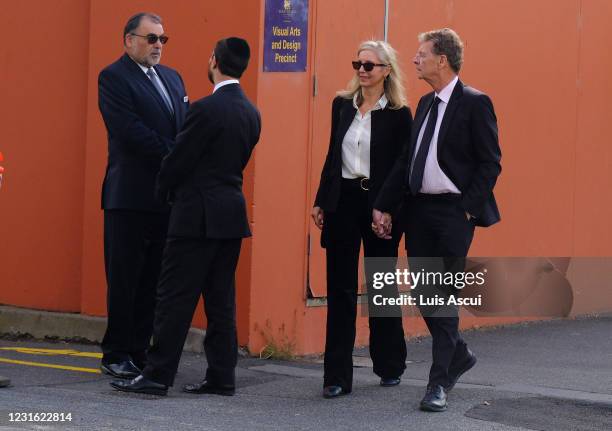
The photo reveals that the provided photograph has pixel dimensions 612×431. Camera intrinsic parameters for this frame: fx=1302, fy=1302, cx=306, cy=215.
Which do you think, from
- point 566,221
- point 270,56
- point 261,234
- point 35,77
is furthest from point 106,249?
point 566,221

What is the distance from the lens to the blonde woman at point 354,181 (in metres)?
7.20

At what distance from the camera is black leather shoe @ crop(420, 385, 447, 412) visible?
263 inches

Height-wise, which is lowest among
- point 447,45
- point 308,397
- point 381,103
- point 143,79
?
point 308,397

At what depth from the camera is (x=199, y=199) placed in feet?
22.9

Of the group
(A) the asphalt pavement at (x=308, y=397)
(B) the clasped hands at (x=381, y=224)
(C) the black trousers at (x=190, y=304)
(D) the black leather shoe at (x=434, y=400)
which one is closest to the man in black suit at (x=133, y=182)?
(A) the asphalt pavement at (x=308, y=397)

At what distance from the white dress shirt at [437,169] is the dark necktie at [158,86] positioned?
1.64 metres

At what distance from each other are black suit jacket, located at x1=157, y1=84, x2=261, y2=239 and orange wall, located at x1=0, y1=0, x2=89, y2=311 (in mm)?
2768

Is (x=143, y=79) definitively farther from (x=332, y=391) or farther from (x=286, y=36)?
(x=332, y=391)

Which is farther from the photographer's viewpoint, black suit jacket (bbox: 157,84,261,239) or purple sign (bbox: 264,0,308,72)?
purple sign (bbox: 264,0,308,72)

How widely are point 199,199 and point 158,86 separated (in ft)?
3.59

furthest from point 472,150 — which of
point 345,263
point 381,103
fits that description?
point 345,263

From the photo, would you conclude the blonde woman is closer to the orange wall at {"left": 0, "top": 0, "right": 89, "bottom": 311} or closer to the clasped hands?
the clasped hands

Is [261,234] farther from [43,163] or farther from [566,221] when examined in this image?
[566,221]

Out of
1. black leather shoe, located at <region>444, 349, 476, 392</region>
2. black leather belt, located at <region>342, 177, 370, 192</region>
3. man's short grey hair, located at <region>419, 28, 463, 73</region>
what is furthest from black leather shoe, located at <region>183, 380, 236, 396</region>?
man's short grey hair, located at <region>419, 28, 463, 73</region>
